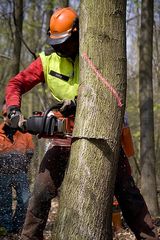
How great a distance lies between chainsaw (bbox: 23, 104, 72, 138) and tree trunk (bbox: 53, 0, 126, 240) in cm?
24

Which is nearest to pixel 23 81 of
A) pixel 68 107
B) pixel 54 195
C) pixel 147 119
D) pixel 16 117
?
pixel 16 117

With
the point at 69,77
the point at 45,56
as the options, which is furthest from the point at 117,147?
the point at 45,56

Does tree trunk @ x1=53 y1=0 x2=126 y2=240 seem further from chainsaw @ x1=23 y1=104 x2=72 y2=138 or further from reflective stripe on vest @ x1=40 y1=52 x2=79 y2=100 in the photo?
reflective stripe on vest @ x1=40 y1=52 x2=79 y2=100

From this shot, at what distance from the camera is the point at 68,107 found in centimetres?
354

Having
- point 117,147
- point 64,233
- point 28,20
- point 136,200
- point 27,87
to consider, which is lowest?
point 64,233

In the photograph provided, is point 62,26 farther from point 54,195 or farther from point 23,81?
point 54,195

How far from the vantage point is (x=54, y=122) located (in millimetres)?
3389

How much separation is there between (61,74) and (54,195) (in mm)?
975

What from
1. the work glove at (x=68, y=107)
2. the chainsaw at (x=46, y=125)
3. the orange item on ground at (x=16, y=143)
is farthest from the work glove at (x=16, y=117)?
the orange item on ground at (x=16, y=143)

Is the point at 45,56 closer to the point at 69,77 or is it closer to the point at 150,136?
the point at 69,77

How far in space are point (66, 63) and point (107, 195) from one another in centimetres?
124

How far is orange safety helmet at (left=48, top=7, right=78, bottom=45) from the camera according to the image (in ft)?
12.1

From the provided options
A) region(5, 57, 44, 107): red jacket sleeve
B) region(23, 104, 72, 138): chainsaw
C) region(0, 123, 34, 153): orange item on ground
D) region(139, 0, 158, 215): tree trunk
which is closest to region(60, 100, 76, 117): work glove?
region(23, 104, 72, 138): chainsaw

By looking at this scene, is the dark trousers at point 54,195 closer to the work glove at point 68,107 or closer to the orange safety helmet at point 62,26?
the work glove at point 68,107
